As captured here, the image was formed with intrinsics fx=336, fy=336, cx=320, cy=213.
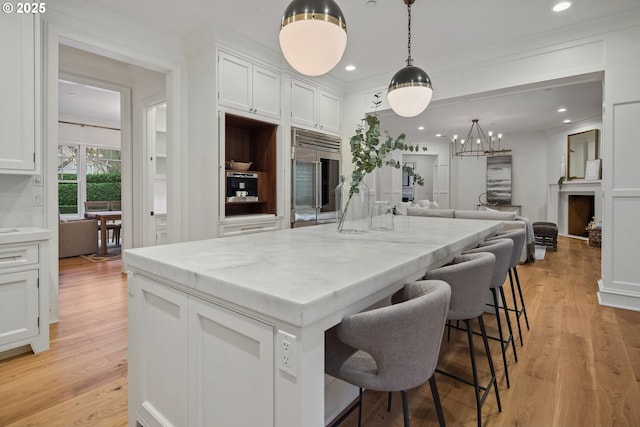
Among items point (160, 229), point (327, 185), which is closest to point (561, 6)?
point (327, 185)

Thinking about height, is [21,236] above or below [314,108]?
below

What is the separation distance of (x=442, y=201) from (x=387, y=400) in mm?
9693

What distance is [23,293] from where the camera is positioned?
230 cm

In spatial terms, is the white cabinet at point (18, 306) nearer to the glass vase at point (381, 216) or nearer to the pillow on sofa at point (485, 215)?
the glass vase at point (381, 216)

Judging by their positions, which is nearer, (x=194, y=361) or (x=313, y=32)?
(x=194, y=361)

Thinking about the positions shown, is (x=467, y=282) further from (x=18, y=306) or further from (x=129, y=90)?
(x=129, y=90)

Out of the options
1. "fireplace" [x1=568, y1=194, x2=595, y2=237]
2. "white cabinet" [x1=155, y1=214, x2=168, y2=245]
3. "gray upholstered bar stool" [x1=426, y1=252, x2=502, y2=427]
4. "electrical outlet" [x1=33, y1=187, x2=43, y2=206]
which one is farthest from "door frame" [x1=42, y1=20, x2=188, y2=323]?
"fireplace" [x1=568, y1=194, x2=595, y2=237]

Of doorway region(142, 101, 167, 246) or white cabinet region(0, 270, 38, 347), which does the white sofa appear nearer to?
doorway region(142, 101, 167, 246)

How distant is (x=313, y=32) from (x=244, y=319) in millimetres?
1405

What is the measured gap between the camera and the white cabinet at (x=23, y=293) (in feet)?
7.29

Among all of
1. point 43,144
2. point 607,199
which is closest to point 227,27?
point 43,144

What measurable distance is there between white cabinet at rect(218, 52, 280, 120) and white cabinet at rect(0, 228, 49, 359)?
6.82ft

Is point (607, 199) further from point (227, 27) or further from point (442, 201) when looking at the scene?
point (442, 201)

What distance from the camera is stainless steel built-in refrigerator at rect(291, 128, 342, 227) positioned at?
4477 millimetres
